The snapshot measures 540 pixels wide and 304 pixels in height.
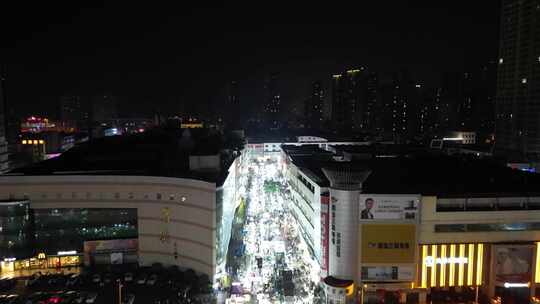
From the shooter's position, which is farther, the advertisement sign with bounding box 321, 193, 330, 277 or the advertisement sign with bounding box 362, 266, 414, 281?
the advertisement sign with bounding box 321, 193, 330, 277

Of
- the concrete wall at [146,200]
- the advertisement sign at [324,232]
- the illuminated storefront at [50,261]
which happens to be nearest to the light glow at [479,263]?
the advertisement sign at [324,232]

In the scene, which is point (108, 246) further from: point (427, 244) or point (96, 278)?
point (427, 244)

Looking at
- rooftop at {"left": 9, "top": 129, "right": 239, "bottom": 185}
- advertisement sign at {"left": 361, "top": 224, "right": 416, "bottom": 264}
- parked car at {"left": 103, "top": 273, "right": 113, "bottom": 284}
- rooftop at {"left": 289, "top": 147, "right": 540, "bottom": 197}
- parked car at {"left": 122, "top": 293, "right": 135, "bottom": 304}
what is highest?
rooftop at {"left": 9, "top": 129, "right": 239, "bottom": 185}

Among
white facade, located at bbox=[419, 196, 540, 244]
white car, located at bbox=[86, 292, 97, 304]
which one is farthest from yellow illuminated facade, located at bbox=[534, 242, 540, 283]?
white car, located at bbox=[86, 292, 97, 304]

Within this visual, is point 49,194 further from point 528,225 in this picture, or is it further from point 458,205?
point 528,225

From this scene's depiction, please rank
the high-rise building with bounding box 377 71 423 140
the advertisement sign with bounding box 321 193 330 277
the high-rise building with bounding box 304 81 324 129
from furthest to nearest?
1. the high-rise building with bounding box 304 81 324 129
2. the high-rise building with bounding box 377 71 423 140
3. the advertisement sign with bounding box 321 193 330 277

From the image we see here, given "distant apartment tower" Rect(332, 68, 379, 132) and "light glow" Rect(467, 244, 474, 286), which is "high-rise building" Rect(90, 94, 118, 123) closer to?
"distant apartment tower" Rect(332, 68, 379, 132)

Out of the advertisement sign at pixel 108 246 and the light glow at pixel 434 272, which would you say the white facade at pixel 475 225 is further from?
the advertisement sign at pixel 108 246
